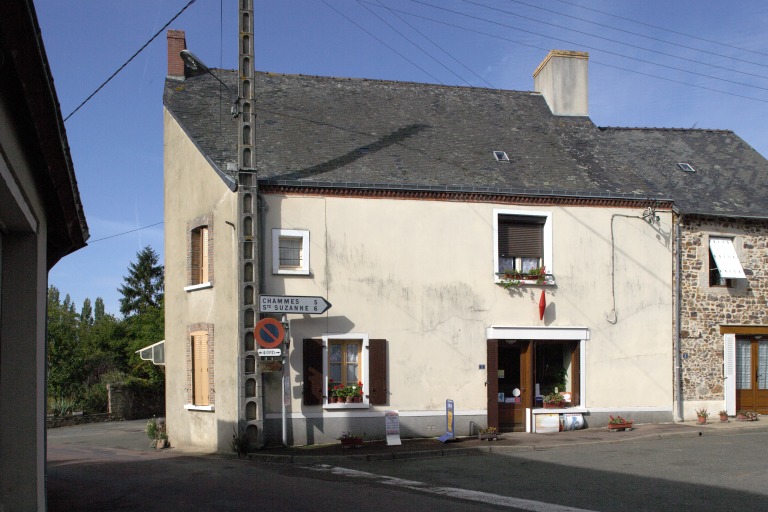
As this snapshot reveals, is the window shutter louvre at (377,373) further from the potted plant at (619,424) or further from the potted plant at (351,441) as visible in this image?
the potted plant at (619,424)

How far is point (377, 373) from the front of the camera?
17.2m

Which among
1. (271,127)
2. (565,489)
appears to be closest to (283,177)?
(271,127)

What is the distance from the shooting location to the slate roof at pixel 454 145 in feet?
60.2

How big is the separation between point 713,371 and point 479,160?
24.8 feet

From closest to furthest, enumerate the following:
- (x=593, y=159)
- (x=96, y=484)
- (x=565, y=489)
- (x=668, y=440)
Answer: (x=565, y=489) → (x=96, y=484) → (x=668, y=440) → (x=593, y=159)

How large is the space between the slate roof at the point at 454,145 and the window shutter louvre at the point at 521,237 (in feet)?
2.43

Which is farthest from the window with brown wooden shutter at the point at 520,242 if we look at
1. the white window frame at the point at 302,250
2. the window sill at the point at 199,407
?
the window sill at the point at 199,407

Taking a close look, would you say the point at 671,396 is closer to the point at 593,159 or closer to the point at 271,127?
the point at 593,159

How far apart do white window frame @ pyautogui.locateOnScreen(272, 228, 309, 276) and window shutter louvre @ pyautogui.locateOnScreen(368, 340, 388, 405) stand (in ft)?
7.08

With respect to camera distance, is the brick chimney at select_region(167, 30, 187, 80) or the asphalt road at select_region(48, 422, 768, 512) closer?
the asphalt road at select_region(48, 422, 768, 512)

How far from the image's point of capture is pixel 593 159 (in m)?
20.5

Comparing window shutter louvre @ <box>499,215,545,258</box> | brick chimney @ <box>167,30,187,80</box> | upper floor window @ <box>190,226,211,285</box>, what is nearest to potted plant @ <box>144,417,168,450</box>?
upper floor window @ <box>190,226,211,285</box>

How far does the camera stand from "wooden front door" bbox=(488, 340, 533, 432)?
60.1 feet

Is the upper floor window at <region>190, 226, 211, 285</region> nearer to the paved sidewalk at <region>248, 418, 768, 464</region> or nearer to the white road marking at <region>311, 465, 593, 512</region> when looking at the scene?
the paved sidewalk at <region>248, 418, 768, 464</region>
